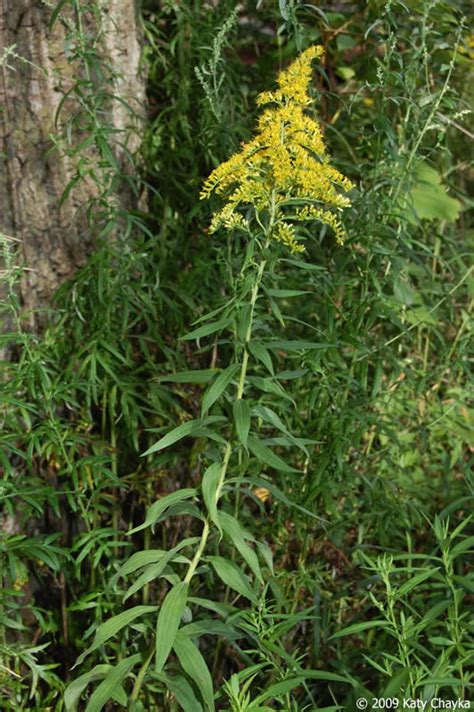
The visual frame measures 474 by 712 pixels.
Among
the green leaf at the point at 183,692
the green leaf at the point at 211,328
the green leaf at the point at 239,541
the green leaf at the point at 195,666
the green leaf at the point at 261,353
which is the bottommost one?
the green leaf at the point at 183,692

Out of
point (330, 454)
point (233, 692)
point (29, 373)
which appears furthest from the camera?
point (330, 454)

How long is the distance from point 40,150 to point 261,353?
4.72ft

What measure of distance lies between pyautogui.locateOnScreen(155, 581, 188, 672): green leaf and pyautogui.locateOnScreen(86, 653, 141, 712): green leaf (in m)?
0.17

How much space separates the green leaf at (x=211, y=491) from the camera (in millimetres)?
2021

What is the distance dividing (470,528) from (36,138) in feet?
7.12

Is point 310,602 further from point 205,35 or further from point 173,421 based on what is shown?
point 205,35

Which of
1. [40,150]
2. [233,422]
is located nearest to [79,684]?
[233,422]

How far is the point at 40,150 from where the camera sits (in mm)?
3109

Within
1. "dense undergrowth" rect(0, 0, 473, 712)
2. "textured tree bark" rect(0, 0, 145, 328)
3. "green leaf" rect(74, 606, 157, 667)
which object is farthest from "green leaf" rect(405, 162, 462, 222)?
"green leaf" rect(74, 606, 157, 667)

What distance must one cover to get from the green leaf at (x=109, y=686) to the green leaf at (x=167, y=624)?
0.54 ft

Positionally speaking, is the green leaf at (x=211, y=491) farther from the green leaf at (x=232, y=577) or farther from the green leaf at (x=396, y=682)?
the green leaf at (x=396, y=682)

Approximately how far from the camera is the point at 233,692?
1912mm

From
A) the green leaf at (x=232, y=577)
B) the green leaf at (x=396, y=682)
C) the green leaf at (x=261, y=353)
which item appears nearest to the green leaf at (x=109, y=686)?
the green leaf at (x=232, y=577)

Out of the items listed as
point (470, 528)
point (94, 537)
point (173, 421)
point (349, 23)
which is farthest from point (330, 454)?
point (349, 23)
